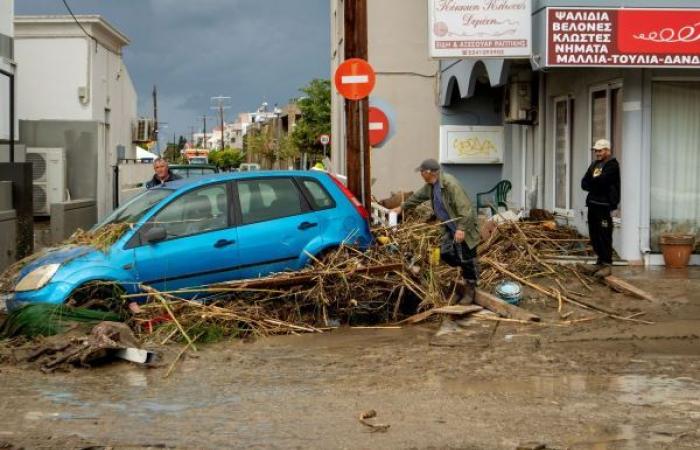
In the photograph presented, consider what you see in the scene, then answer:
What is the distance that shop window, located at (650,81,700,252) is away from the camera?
1215 cm

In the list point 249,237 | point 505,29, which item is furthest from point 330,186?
point 505,29

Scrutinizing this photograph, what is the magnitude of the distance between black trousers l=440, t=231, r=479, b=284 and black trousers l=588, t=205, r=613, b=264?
1855mm

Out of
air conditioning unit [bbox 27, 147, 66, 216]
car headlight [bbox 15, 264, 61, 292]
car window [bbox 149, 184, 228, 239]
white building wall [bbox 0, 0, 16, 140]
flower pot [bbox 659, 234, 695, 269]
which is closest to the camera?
car headlight [bbox 15, 264, 61, 292]

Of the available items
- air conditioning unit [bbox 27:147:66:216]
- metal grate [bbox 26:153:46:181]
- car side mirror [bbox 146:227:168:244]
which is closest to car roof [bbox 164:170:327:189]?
car side mirror [bbox 146:227:168:244]

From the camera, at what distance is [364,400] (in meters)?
6.70

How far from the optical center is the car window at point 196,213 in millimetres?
9430

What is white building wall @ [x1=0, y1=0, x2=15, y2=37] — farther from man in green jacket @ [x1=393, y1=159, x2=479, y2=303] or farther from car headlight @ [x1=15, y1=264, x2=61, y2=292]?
man in green jacket @ [x1=393, y1=159, x2=479, y2=303]

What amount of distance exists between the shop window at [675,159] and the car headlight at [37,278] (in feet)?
26.0

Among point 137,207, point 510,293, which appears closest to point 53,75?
point 137,207

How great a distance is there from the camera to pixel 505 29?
11828 mm

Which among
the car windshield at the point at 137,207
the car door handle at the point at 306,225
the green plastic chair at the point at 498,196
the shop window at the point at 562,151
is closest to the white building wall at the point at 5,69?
the car windshield at the point at 137,207

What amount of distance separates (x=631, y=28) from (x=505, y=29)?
5.32ft

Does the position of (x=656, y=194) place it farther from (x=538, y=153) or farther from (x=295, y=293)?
(x=295, y=293)

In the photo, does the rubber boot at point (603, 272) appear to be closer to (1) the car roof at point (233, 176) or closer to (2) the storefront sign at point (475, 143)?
(1) the car roof at point (233, 176)
